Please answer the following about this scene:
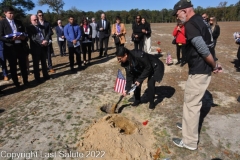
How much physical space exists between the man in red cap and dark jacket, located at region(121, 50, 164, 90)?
4.15 ft

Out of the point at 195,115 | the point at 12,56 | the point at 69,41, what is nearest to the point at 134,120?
the point at 195,115

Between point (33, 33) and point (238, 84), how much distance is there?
6.41 metres

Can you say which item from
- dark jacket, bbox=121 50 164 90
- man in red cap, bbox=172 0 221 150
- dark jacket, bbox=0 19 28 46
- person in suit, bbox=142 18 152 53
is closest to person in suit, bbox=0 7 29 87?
dark jacket, bbox=0 19 28 46

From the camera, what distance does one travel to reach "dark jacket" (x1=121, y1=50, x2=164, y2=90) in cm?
430

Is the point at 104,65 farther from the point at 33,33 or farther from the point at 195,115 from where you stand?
the point at 195,115

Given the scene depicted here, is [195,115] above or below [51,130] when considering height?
above

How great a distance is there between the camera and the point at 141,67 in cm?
443

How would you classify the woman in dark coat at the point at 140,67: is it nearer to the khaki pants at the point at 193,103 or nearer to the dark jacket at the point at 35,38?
the khaki pants at the point at 193,103

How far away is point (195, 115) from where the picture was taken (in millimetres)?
3213

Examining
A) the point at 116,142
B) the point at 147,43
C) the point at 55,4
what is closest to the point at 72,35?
the point at 147,43

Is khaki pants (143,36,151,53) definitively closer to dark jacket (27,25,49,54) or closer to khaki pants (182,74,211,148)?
dark jacket (27,25,49,54)

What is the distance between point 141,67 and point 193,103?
154cm

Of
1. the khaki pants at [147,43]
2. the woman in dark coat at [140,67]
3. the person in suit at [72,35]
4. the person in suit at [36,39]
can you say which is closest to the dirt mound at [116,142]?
the woman in dark coat at [140,67]

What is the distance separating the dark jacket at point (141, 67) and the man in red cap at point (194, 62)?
1265 mm
